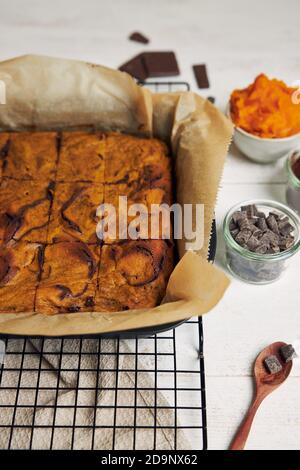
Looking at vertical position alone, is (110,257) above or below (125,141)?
below

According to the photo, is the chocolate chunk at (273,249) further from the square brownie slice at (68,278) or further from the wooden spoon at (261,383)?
the square brownie slice at (68,278)

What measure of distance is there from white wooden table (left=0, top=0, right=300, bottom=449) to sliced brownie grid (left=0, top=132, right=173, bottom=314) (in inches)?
17.3

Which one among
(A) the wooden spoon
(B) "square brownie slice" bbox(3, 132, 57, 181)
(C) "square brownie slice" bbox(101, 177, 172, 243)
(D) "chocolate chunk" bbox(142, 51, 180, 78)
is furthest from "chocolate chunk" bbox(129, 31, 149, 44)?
(A) the wooden spoon

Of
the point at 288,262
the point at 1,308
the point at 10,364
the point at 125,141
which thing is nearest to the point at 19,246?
the point at 1,308

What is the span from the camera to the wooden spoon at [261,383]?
238 cm

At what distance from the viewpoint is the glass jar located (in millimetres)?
2996

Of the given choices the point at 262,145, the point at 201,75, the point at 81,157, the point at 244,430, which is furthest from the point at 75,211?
the point at 201,75

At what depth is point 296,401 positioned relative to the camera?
251 centimetres

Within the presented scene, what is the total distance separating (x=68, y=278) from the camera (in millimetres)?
2578

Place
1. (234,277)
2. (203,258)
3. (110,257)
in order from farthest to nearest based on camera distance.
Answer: (234,277)
(110,257)
(203,258)

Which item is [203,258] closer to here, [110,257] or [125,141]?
[110,257]

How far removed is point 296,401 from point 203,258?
0.74 metres

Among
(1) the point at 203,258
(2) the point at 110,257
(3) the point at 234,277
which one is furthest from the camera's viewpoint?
(3) the point at 234,277

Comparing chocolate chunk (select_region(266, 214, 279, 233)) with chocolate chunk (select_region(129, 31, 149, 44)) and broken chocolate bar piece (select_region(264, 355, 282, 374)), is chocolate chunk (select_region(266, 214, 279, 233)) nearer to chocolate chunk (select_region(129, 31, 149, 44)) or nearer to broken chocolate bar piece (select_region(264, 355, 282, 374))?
broken chocolate bar piece (select_region(264, 355, 282, 374))
